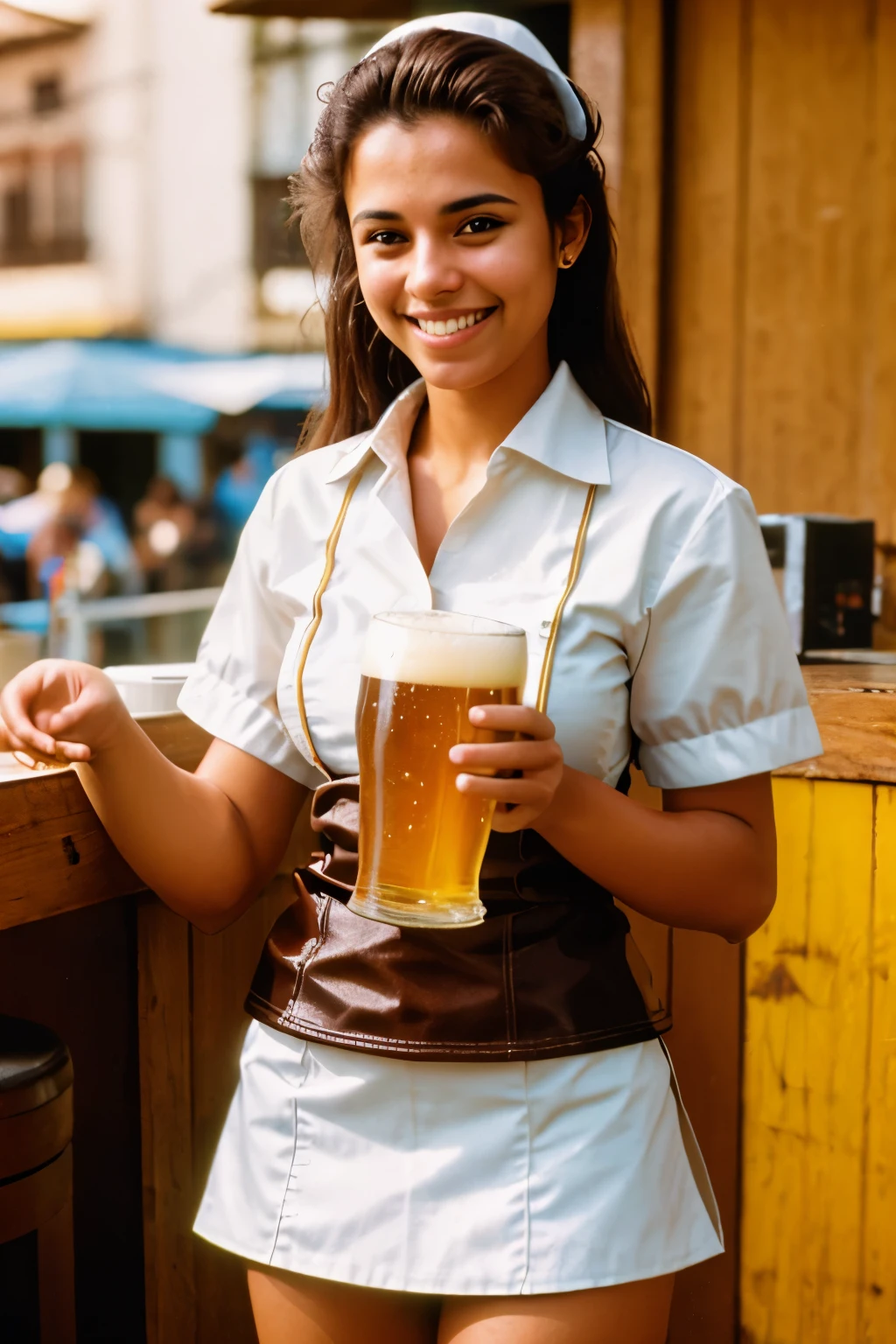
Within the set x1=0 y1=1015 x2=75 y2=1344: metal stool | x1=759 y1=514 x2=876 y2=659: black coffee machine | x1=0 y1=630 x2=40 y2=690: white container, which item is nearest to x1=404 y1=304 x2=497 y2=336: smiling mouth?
x1=0 y1=1015 x2=75 y2=1344: metal stool

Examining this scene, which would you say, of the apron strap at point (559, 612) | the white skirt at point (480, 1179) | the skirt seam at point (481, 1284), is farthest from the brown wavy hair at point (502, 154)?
the skirt seam at point (481, 1284)

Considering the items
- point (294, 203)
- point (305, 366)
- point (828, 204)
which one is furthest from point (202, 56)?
point (294, 203)

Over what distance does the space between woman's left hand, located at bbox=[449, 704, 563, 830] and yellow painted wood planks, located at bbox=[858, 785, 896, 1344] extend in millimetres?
735

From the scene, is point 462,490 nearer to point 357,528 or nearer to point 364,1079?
point 357,528

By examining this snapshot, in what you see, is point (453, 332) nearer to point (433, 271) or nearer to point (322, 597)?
point (433, 271)

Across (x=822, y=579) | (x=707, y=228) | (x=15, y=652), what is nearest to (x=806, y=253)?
(x=707, y=228)

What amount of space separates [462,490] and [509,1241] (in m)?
0.67

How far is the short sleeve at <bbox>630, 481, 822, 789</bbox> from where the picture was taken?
1.16 meters

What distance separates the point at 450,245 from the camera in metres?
1.19

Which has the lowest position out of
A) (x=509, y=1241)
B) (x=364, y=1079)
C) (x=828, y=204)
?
(x=509, y=1241)

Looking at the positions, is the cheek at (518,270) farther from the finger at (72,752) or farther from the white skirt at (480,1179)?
the white skirt at (480,1179)

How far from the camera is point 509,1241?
1.13 metres

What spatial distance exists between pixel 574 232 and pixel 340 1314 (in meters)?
0.99

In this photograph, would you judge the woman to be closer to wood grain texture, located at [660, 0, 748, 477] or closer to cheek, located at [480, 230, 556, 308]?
cheek, located at [480, 230, 556, 308]
